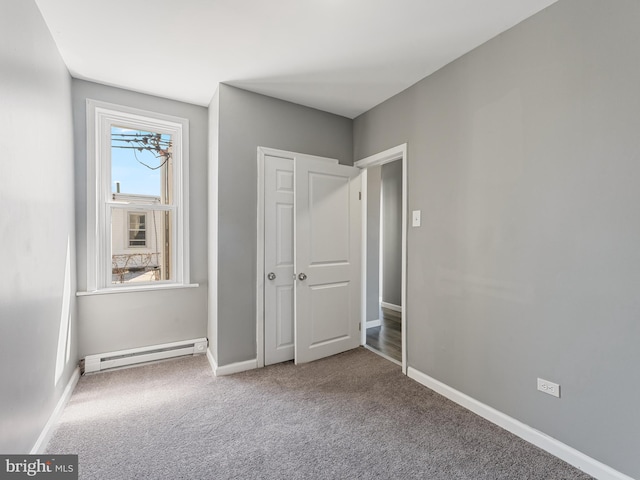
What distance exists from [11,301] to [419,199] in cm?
267

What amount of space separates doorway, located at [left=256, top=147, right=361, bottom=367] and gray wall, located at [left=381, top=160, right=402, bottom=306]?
2.08 meters

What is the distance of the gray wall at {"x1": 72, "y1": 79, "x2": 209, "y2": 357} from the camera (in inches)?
100

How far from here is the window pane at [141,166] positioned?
109 inches

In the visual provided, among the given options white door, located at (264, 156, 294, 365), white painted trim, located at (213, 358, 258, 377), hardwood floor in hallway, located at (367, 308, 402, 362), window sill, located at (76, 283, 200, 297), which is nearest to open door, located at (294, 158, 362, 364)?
white door, located at (264, 156, 294, 365)

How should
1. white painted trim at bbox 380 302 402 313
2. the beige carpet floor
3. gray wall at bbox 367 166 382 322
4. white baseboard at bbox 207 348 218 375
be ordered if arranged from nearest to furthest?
1. the beige carpet floor
2. white baseboard at bbox 207 348 218 375
3. gray wall at bbox 367 166 382 322
4. white painted trim at bbox 380 302 402 313

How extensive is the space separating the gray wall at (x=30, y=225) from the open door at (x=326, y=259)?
1.80 metres

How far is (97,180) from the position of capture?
261cm

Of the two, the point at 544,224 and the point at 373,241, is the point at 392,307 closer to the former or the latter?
the point at 373,241

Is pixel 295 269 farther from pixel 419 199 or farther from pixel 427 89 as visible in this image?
pixel 427 89

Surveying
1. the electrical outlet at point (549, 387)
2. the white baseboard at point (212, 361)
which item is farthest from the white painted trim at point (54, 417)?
the electrical outlet at point (549, 387)

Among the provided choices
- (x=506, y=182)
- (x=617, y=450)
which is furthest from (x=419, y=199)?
(x=617, y=450)

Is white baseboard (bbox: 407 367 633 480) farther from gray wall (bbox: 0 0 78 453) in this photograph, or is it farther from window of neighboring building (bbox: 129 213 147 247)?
window of neighboring building (bbox: 129 213 147 247)

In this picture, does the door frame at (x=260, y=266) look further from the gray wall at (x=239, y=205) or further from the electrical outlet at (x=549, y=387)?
the electrical outlet at (x=549, y=387)

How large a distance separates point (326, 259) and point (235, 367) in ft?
4.43
